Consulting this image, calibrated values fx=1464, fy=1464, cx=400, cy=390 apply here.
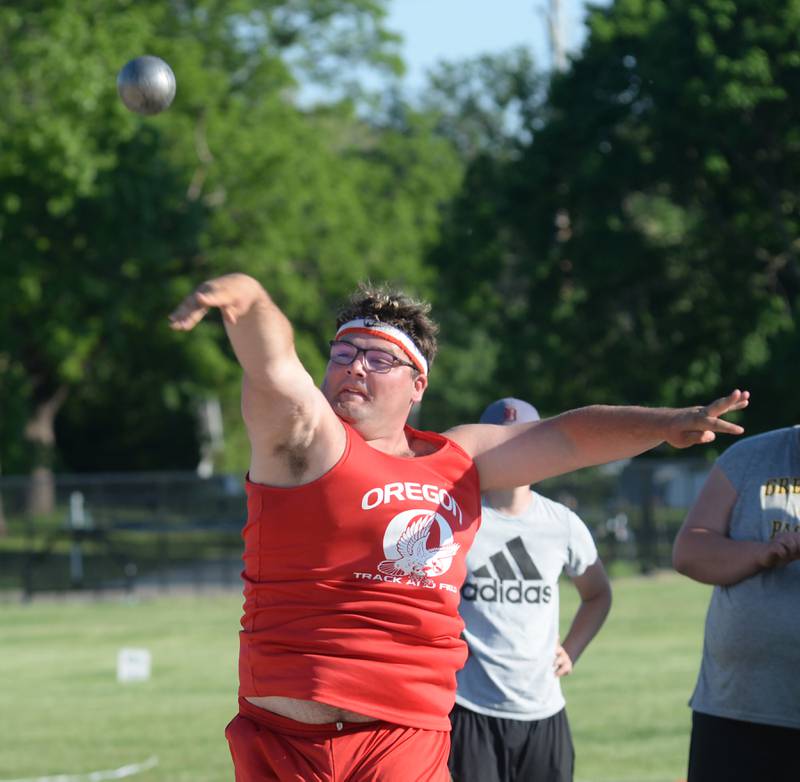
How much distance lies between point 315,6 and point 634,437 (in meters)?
38.9

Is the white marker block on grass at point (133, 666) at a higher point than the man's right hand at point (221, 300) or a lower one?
lower

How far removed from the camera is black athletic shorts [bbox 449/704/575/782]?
584 cm

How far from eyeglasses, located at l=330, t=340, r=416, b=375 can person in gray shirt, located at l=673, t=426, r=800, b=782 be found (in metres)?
1.34

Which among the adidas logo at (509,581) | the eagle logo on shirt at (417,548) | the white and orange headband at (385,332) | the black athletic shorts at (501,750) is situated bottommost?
the black athletic shorts at (501,750)

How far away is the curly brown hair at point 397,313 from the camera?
14.7 feet

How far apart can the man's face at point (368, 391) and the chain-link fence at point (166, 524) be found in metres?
24.8

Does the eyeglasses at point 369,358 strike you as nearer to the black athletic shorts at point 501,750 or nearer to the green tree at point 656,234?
the black athletic shorts at point 501,750

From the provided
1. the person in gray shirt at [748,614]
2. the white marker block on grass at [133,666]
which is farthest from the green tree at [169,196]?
the person in gray shirt at [748,614]

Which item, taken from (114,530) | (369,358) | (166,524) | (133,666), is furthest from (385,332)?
(114,530)

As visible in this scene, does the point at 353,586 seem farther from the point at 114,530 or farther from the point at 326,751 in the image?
the point at 114,530

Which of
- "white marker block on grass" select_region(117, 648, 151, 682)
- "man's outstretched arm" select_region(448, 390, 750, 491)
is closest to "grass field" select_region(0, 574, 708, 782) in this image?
"white marker block on grass" select_region(117, 648, 151, 682)

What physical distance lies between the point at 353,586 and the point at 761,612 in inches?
62.9

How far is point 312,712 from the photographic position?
4102mm

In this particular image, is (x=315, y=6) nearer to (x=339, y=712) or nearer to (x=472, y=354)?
(x=472, y=354)
